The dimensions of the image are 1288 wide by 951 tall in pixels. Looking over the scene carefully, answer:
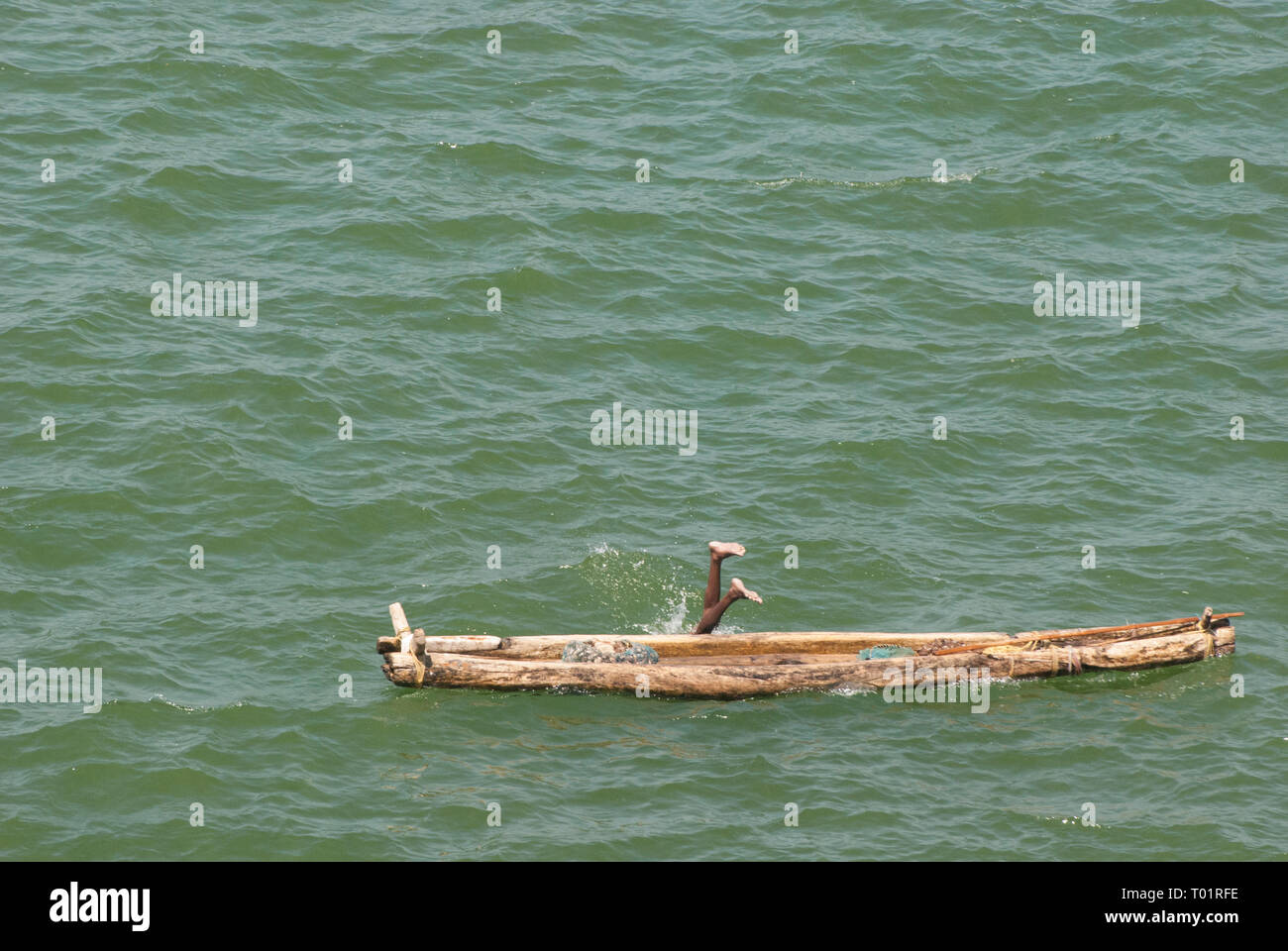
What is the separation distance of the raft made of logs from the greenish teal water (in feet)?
0.96

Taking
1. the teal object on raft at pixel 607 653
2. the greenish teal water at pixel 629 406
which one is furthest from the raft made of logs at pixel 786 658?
the greenish teal water at pixel 629 406

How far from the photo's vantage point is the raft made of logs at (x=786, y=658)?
56.4 ft

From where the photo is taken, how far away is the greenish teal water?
647 inches

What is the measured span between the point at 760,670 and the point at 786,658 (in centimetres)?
62

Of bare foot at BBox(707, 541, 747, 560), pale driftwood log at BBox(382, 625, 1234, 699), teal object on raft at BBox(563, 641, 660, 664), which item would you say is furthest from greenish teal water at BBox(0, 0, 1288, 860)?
bare foot at BBox(707, 541, 747, 560)

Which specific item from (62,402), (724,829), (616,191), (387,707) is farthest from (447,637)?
(616,191)

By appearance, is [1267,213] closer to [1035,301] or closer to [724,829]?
[1035,301]

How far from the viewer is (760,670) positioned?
1764 cm

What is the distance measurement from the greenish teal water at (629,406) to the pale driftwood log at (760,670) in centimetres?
25

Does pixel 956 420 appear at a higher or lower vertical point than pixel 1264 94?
lower

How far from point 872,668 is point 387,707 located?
17.0 feet

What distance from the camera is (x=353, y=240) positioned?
26.0m

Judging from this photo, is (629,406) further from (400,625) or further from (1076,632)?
(1076,632)

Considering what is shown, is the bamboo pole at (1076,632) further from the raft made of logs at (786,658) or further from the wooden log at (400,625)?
the wooden log at (400,625)
